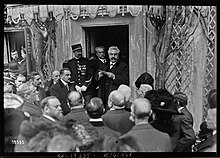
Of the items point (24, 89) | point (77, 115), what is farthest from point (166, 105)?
point (24, 89)

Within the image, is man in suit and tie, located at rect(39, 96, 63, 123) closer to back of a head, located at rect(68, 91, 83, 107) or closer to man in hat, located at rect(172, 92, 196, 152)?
back of a head, located at rect(68, 91, 83, 107)

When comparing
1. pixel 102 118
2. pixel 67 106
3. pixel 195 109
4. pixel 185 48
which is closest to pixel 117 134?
pixel 102 118

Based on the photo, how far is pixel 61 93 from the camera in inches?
68.8

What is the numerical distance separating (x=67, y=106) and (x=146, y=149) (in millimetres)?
393

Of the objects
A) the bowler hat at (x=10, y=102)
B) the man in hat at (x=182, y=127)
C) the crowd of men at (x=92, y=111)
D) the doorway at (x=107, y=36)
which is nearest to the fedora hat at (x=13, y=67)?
the crowd of men at (x=92, y=111)

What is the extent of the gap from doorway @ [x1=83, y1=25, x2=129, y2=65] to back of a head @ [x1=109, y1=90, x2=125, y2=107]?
201 mm

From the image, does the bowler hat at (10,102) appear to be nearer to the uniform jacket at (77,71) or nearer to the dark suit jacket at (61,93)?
the dark suit jacket at (61,93)

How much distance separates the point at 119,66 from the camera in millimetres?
1754

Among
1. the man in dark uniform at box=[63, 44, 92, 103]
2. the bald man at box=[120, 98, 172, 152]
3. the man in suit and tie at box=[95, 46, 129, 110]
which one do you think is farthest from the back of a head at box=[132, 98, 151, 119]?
the man in dark uniform at box=[63, 44, 92, 103]

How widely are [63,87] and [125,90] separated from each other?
0.89 ft

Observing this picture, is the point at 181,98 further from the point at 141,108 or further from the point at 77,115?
the point at 77,115

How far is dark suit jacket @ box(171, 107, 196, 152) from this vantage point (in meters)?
1.75

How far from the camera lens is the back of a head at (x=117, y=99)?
1.74 meters

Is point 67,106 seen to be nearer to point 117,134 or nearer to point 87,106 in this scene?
point 87,106
